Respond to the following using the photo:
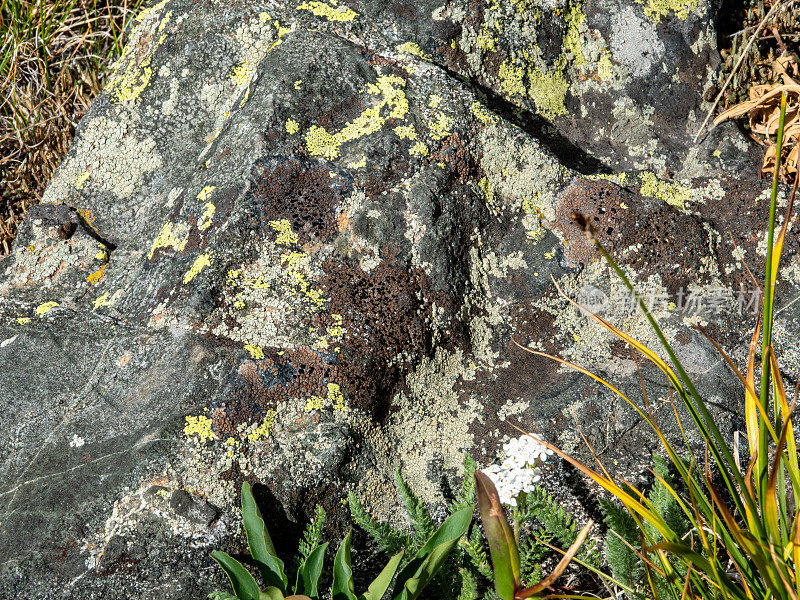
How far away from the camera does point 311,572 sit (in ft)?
5.48

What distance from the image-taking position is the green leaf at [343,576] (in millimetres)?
1610

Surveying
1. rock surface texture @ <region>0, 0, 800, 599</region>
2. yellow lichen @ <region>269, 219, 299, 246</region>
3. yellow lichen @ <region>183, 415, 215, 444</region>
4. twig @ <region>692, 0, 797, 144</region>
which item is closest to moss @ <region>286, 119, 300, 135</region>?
rock surface texture @ <region>0, 0, 800, 599</region>

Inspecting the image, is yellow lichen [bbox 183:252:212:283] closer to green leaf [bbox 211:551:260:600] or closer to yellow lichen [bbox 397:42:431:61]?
green leaf [bbox 211:551:260:600]

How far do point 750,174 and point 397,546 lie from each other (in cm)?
194

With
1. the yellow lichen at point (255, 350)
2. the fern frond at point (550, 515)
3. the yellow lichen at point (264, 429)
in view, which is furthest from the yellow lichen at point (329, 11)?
the fern frond at point (550, 515)

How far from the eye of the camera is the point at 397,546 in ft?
6.09

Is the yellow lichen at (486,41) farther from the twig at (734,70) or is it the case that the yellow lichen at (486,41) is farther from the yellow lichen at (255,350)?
the yellow lichen at (255,350)

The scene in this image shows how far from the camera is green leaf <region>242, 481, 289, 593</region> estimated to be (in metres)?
1.66

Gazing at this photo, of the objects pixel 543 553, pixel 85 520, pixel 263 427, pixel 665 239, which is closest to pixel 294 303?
pixel 263 427

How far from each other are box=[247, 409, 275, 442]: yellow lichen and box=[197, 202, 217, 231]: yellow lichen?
63cm

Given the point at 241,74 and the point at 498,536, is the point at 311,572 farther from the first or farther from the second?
the point at 241,74

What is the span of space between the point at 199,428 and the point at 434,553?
2.32ft

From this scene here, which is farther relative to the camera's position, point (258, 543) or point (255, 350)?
point (255, 350)

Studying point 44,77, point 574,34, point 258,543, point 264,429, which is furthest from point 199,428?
point 44,77
